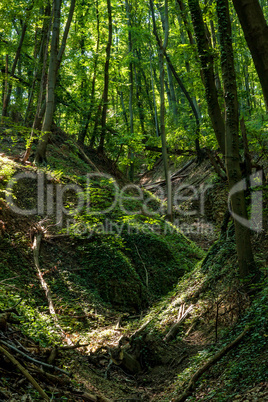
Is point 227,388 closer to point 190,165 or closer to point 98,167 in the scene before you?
point 98,167

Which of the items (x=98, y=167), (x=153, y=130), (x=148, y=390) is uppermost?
(x=153, y=130)

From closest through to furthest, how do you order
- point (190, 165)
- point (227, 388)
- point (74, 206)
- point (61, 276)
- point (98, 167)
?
point (227, 388) < point (61, 276) < point (74, 206) < point (98, 167) < point (190, 165)

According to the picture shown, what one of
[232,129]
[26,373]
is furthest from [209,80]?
[26,373]

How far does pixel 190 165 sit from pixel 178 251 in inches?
376

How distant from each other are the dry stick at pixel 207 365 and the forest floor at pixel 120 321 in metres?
0.08

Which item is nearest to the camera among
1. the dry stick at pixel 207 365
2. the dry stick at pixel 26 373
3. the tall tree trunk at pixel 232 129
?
the dry stick at pixel 26 373

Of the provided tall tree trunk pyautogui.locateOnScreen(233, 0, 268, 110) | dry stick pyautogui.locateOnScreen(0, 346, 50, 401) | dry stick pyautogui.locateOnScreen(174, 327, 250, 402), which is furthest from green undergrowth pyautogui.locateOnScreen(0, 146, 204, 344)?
tall tree trunk pyautogui.locateOnScreen(233, 0, 268, 110)

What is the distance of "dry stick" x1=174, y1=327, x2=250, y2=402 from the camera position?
428 cm

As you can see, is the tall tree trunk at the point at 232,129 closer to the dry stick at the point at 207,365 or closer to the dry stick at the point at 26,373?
the dry stick at the point at 207,365

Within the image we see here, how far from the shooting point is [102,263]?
9203 millimetres

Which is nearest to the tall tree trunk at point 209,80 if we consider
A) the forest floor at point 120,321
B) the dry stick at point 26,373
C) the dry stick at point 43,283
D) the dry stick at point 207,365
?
the forest floor at point 120,321

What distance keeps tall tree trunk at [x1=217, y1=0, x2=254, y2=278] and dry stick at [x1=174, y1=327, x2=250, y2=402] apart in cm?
155

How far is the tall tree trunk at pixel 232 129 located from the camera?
6027 millimetres

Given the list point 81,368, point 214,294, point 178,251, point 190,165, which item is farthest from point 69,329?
point 190,165
